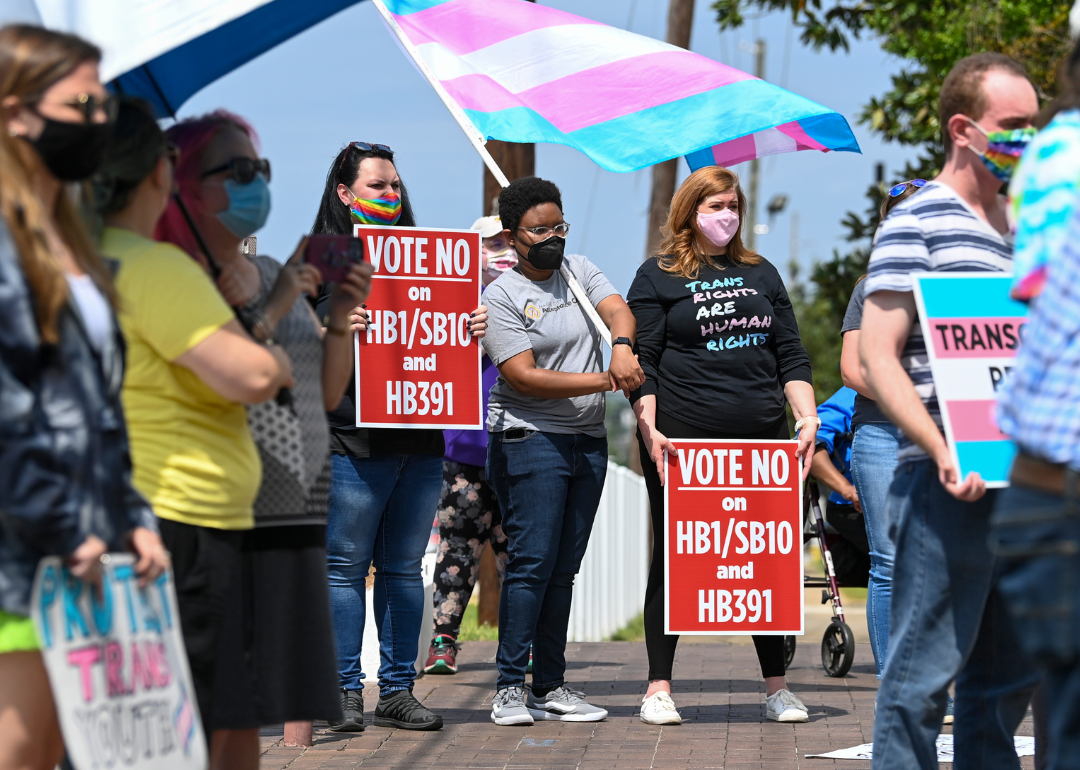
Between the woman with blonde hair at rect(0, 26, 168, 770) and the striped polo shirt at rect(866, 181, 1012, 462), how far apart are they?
76.9 inches

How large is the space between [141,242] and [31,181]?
1.61 feet

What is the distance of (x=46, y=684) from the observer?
2.78 metres

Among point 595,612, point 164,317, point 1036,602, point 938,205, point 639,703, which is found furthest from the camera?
point 595,612

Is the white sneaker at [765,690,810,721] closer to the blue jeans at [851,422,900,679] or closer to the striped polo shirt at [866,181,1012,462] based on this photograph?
the blue jeans at [851,422,900,679]

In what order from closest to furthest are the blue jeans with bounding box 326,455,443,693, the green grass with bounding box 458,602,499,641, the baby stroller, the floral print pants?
the blue jeans with bounding box 326,455,443,693
the floral print pants
the baby stroller
the green grass with bounding box 458,602,499,641

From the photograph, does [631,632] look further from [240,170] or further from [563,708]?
[240,170]

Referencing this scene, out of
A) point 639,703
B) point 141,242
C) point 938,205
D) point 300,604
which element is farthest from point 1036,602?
point 639,703

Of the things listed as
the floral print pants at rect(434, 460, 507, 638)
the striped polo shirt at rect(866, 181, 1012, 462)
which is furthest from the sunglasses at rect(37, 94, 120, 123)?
the floral print pants at rect(434, 460, 507, 638)

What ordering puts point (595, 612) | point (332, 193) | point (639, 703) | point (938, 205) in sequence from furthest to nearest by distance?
1. point (595, 612)
2. point (639, 703)
3. point (332, 193)
4. point (938, 205)

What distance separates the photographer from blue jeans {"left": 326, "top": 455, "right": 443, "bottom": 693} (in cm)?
583

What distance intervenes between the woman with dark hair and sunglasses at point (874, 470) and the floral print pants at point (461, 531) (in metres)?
2.69

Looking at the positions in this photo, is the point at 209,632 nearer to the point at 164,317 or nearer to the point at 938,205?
the point at 164,317

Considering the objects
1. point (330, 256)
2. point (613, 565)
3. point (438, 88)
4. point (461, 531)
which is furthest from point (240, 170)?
point (613, 565)

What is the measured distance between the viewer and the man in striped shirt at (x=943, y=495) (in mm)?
3518
